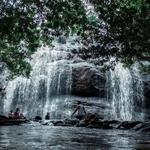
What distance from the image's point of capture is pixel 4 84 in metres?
46.0

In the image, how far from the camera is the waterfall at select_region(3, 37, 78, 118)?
41406mm

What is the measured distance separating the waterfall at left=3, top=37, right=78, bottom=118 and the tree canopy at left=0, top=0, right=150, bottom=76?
2371 cm

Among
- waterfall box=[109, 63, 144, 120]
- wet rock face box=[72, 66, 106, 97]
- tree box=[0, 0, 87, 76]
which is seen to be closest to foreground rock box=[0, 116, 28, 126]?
tree box=[0, 0, 87, 76]

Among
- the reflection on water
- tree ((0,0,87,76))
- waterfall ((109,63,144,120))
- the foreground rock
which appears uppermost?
tree ((0,0,87,76))

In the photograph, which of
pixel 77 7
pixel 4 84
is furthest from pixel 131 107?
pixel 77 7

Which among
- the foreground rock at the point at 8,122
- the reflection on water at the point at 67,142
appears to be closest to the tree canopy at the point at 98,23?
the reflection on water at the point at 67,142

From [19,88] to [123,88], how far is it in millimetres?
13208

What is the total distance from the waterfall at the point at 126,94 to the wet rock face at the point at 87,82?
1.39 meters

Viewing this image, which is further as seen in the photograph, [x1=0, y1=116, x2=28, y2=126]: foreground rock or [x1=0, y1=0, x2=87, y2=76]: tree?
[x1=0, y1=116, x2=28, y2=126]: foreground rock

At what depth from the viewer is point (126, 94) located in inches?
1684

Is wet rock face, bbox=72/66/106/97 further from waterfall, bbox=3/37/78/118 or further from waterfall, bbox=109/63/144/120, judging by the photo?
waterfall, bbox=109/63/144/120

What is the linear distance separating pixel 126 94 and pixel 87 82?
5048 millimetres

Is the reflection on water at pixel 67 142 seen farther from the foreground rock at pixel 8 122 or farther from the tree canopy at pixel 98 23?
the foreground rock at pixel 8 122

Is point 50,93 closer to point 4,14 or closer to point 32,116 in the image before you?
point 32,116
